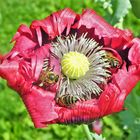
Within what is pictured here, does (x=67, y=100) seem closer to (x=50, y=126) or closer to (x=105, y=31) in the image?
(x=105, y=31)

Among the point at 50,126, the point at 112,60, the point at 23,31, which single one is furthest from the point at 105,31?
the point at 50,126

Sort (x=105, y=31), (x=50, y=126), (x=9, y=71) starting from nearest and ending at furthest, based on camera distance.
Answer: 1. (x=9, y=71)
2. (x=105, y=31)
3. (x=50, y=126)

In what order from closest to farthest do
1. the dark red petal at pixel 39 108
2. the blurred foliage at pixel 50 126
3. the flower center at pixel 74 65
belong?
the dark red petal at pixel 39 108 < the flower center at pixel 74 65 < the blurred foliage at pixel 50 126

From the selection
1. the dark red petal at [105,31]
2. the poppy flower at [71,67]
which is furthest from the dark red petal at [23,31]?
the dark red petal at [105,31]

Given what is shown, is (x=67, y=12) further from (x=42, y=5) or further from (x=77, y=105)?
(x=42, y=5)

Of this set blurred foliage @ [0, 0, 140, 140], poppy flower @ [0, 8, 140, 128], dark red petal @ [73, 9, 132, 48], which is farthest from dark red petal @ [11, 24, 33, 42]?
blurred foliage @ [0, 0, 140, 140]

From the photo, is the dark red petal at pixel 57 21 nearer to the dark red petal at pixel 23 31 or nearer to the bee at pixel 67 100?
the dark red petal at pixel 23 31

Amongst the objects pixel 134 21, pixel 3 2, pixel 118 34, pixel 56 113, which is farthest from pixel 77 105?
pixel 3 2
